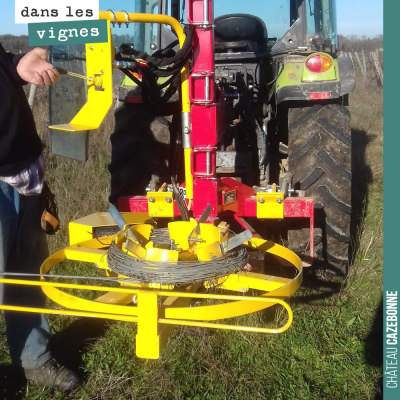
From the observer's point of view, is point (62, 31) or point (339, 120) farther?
point (339, 120)

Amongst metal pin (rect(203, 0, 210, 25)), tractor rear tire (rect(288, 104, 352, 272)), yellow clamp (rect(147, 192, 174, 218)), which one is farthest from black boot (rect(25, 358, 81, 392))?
metal pin (rect(203, 0, 210, 25))

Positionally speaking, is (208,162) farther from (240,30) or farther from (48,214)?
(240,30)

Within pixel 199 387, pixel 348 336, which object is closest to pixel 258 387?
pixel 199 387

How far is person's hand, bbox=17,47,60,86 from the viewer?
2.25 metres

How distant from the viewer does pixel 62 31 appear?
2.44m

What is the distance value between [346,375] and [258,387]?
467mm

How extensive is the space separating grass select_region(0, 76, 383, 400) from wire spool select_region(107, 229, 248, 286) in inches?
26.5

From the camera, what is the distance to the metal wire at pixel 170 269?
2.12 metres

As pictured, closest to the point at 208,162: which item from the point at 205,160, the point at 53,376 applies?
the point at 205,160

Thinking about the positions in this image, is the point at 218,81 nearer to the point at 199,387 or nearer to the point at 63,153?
the point at 63,153

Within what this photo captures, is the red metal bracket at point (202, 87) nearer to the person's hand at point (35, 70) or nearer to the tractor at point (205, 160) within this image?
the tractor at point (205, 160)

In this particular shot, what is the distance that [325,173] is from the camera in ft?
10.9

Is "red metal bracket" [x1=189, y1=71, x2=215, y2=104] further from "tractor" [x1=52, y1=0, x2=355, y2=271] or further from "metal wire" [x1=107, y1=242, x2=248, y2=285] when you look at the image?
"metal wire" [x1=107, y1=242, x2=248, y2=285]

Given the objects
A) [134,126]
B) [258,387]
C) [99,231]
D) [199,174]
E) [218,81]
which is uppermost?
[218,81]
